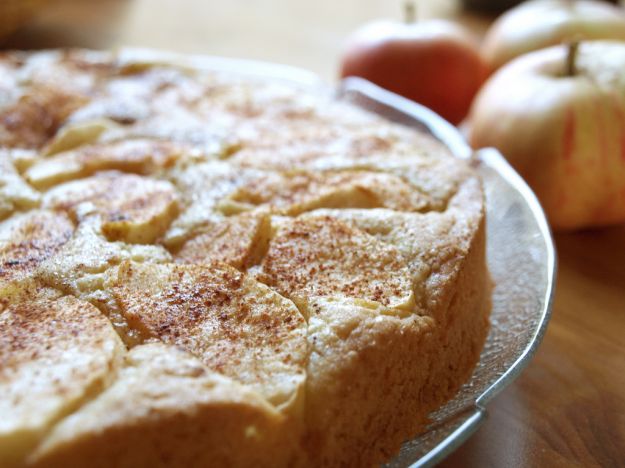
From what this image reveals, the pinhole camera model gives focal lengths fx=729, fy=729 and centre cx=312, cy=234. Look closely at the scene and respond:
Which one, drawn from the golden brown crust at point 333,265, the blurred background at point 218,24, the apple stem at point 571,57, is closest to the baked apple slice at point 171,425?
the golden brown crust at point 333,265

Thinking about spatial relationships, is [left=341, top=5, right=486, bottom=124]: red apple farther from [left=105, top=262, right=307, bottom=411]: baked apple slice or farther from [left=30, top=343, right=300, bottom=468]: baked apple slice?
[left=30, top=343, right=300, bottom=468]: baked apple slice

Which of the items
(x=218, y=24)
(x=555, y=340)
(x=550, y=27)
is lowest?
(x=555, y=340)

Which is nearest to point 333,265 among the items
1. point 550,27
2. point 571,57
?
point 571,57

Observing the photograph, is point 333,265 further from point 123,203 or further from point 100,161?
point 100,161

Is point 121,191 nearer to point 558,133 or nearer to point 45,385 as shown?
point 45,385

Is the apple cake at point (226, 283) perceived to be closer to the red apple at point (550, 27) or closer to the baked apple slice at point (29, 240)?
the baked apple slice at point (29, 240)

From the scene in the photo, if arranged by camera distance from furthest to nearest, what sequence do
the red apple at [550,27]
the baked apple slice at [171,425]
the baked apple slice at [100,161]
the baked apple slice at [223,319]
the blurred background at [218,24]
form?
the blurred background at [218,24]
the red apple at [550,27]
the baked apple slice at [100,161]
the baked apple slice at [223,319]
the baked apple slice at [171,425]
